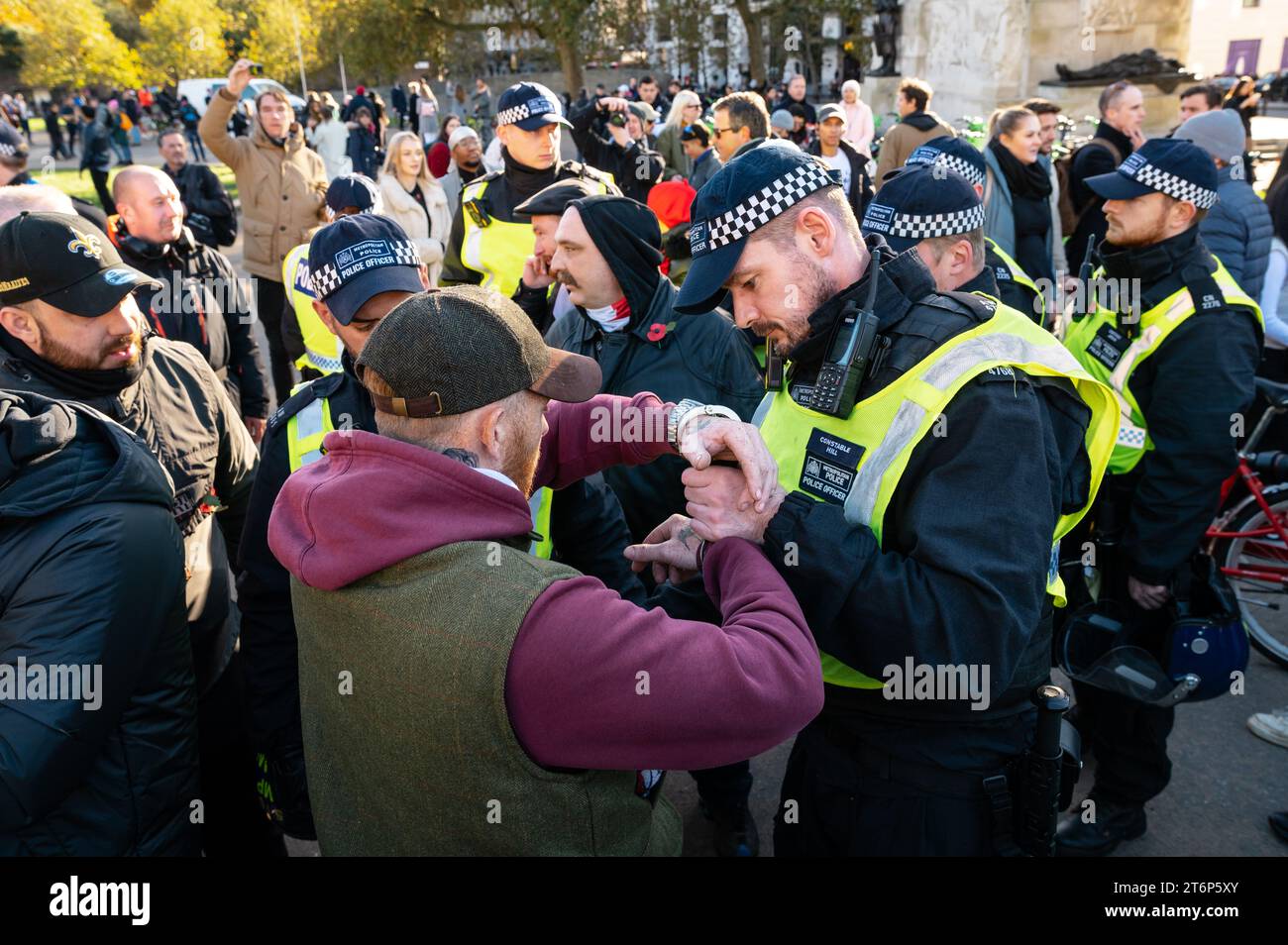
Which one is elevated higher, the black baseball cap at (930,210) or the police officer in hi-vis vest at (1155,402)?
the black baseball cap at (930,210)

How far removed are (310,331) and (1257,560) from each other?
4.50 meters

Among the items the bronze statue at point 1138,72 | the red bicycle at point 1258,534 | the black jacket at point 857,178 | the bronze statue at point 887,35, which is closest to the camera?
the red bicycle at point 1258,534

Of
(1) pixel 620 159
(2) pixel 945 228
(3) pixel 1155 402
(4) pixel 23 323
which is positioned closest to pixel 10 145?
(1) pixel 620 159

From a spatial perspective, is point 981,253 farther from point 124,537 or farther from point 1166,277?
point 124,537

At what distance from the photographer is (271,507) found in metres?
2.23

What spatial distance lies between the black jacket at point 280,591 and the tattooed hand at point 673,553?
32 centimetres

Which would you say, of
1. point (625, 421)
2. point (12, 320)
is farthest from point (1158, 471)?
point (12, 320)

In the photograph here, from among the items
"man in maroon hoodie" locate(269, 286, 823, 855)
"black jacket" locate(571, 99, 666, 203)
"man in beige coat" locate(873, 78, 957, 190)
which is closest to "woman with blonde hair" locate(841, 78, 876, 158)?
"man in beige coat" locate(873, 78, 957, 190)

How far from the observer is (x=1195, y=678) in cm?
324

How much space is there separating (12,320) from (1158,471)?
137 inches

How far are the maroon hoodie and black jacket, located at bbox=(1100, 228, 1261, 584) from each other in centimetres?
219

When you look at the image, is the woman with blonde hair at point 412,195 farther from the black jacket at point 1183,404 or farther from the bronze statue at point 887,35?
the bronze statue at point 887,35

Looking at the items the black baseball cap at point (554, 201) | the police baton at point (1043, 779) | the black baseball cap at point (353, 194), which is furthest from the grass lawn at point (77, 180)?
the police baton at point (1043, 779)

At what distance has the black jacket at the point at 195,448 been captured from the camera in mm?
2568
